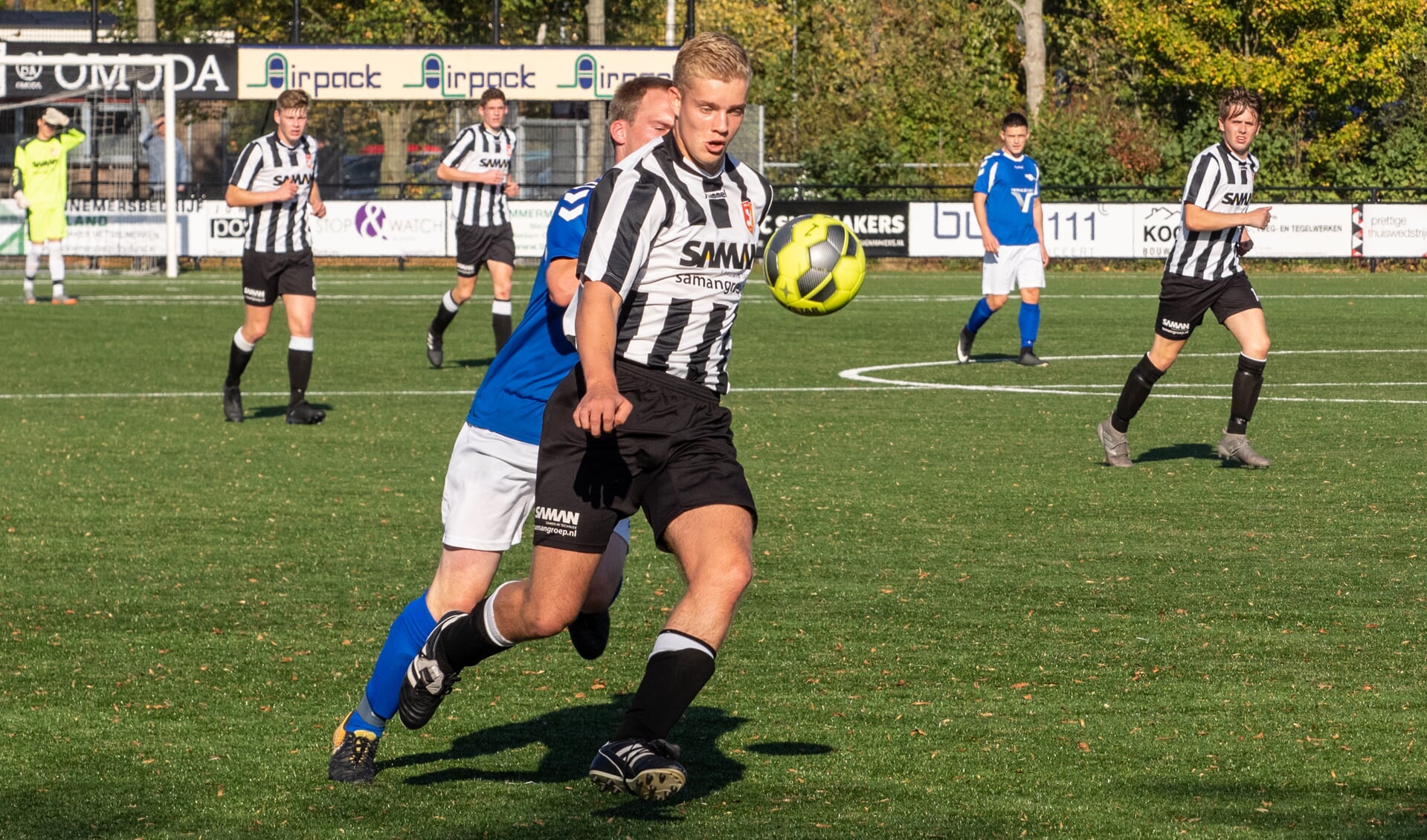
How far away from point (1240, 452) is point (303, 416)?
6.31m

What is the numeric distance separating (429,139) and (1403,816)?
42981 mm

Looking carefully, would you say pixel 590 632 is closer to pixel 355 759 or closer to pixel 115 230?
pixel 355 759

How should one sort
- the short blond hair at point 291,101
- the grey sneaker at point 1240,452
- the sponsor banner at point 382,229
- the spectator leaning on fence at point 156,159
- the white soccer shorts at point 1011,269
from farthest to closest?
1. the spectator leaning on fence at point 156,159
2. the sponsor banner at point 382,229
3. the white soccer shorts at point 1011,269
4. the short blond hair at point 291,101
5. the grey sneaker at point 1240,452

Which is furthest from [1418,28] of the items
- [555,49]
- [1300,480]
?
[1300,480]

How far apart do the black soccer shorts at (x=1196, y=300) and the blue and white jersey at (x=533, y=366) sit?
6562mm

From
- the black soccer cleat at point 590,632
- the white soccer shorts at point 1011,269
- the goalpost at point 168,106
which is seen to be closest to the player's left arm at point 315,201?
the white soccer shorts at point 1011,269

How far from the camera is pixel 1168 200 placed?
37031 mm

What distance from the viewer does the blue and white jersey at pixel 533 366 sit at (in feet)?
17.1

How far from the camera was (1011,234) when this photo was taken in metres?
18.2

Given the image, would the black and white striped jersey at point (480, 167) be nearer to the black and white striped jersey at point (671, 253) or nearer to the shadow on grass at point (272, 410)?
the shadow on grass at point (272, 410)

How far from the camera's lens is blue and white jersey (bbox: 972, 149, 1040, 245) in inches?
706

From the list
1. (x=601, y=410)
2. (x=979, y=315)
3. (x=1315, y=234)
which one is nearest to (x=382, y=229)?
(x=1315, y=234)

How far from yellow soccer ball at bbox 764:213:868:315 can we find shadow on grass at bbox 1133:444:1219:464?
6.10 metres

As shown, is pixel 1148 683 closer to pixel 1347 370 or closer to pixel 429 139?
pixel 1347 370
